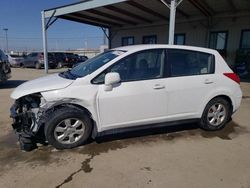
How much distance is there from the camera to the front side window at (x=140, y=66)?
12.5 feet

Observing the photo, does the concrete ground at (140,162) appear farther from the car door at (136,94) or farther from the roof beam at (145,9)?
the roof beam at (145,9)

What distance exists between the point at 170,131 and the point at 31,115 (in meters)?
2.68

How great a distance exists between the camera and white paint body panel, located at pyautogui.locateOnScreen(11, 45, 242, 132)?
3.59 m

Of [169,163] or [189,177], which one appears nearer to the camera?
[189,177]

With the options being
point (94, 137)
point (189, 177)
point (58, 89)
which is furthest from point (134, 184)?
point (58, 89)

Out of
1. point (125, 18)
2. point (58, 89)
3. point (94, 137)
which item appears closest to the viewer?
point (58, 89)

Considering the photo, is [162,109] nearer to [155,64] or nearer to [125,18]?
[155,64]

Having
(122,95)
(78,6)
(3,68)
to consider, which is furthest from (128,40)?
(122,95)

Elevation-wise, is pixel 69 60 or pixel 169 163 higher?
pixel 69 60

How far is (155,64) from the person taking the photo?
160 inches

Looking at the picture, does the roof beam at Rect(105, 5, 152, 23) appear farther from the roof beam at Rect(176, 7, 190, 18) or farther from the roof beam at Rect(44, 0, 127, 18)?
the roof beam at Rect(176, 7, 190, 18)

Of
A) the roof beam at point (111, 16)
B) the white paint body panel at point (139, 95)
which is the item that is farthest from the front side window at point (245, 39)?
the white paint body panel at point (139, 95)

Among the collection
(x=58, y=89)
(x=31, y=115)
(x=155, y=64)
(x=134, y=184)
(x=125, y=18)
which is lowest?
(x=134, y=184)

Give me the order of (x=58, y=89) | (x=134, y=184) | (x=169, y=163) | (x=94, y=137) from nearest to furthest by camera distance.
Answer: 1. (x=134, y=184)
2. (x=169, y=163)
3. (x=58, y=89)
4. (x=94, y=137)
